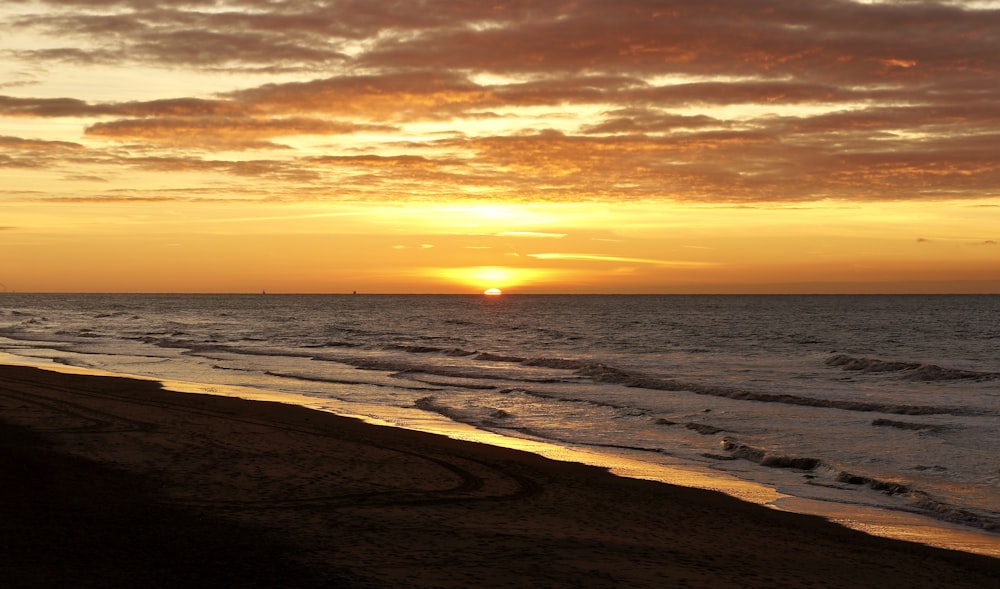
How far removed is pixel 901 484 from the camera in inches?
605

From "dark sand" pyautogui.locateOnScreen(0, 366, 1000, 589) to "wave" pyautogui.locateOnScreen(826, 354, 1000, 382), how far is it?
2840cm

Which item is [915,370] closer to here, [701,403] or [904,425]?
[701,403]

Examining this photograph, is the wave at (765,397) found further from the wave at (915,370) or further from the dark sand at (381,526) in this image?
the dark sand at (381,526)

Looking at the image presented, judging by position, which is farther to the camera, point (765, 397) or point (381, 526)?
point (765, 397)

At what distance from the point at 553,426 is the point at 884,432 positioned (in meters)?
8.15

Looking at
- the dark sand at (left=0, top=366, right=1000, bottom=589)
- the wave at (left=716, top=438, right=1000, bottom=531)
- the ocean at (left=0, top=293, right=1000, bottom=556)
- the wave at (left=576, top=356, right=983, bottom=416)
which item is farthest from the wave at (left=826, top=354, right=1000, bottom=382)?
the dark sand at (left=0, top=366, right=1000, bottom=589)

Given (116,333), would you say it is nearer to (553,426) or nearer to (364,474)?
(553,426)

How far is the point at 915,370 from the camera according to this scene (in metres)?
41.0

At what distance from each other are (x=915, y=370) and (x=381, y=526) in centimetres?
3649

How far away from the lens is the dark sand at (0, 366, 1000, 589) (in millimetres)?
8875

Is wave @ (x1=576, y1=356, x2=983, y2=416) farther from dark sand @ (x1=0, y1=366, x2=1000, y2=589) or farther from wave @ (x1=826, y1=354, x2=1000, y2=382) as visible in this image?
dark sand @ (x1=0, y1=366, x2=1000, y2=589)

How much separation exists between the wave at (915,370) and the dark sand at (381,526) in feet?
93.2

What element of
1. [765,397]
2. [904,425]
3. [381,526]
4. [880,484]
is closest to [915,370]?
[765,397]

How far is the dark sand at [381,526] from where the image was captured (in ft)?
29.1
